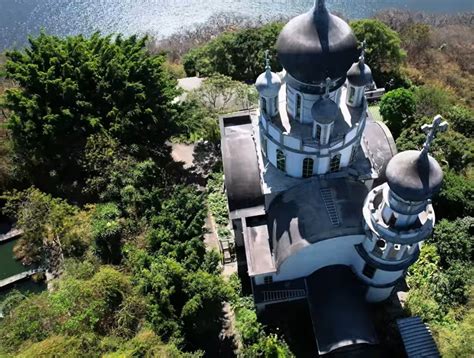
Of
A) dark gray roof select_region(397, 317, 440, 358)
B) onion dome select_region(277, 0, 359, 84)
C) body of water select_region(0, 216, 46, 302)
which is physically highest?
onion dome select_region(277, 0, 359, 84)

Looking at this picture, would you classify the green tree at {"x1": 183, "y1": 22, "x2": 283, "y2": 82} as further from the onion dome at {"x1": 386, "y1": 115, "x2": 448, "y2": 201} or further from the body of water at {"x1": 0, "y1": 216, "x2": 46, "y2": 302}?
the onion dome at {"x1": 386, "y1": 115, "x2": 448, "y2": 201}

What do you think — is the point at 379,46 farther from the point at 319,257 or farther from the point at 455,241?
the point at 319,257

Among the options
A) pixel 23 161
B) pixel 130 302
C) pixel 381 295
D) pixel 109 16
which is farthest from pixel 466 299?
pixel 109 16

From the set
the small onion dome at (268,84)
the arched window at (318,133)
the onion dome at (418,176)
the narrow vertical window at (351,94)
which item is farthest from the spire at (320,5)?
the onion dome at (418,176)

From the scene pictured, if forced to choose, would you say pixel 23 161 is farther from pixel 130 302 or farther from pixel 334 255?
pixel 334 255

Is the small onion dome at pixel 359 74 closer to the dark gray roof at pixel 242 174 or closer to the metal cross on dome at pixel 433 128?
the metal cross on dome at pixel 433 128

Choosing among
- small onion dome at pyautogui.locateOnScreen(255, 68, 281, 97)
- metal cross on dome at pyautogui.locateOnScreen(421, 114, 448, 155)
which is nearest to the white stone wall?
metal cross on dome at pyautogui.locateOnScreen(421, 114, 448, 155)
